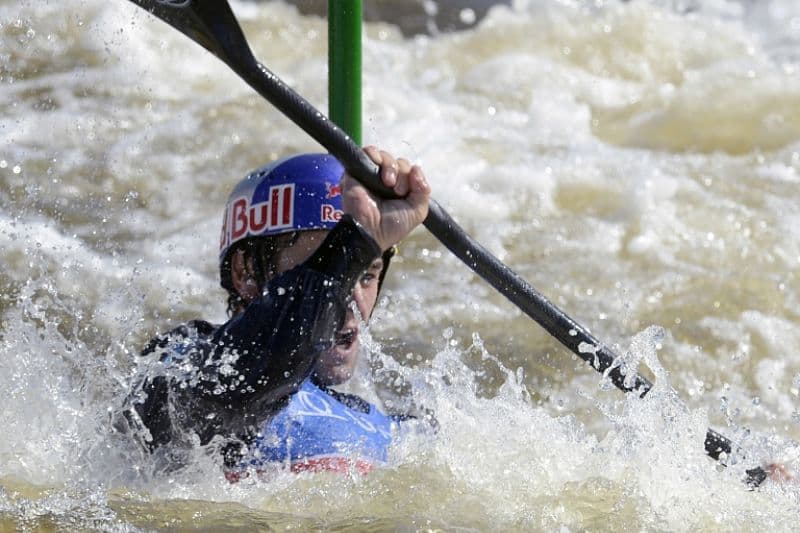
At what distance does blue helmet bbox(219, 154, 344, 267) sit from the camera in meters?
3.20

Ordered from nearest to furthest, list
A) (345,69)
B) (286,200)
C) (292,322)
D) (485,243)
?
(292,322) → (345,69) → (286,200) → (485,243)

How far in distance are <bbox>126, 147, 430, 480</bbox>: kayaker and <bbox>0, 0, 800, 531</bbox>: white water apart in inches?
4.9

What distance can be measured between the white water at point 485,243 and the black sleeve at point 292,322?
30cm

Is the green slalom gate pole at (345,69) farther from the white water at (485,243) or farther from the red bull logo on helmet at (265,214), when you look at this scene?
the white water at (485,243)

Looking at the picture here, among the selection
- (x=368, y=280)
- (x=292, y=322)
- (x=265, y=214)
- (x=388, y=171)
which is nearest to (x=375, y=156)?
(x=388, y=171)

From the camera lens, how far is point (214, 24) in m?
2.48

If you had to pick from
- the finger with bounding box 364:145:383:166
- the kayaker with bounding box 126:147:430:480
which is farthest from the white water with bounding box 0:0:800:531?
the finger with bounding box 364:145:383:166

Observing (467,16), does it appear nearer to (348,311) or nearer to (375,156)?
(348,311)

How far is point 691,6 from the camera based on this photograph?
9352 mm

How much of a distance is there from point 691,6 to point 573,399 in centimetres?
553

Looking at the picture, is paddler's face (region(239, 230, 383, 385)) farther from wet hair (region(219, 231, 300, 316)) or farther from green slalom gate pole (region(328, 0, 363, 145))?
green slalom gate pole (region(328, 0, 363, 145))

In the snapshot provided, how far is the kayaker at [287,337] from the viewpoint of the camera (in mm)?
2629

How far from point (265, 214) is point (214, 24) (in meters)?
0.82

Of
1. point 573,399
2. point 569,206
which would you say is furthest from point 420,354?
point 569,206
